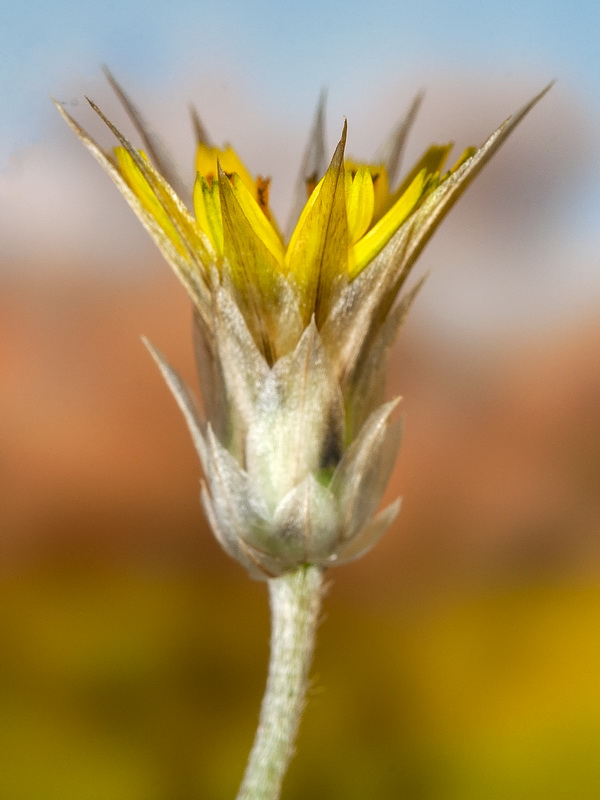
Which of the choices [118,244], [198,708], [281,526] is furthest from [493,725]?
[118,244]

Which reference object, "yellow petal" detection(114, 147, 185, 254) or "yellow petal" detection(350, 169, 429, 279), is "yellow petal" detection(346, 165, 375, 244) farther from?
"yellow petal" detection(114, 147, 185, 254)

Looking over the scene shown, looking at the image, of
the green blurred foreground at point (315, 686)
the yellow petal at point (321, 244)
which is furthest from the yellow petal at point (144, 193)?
the green blurred foreground at point (315, 686)

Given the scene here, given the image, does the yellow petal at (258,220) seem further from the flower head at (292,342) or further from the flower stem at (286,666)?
the flower stem at (286,666)

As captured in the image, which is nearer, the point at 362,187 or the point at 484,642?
the point at 362,187

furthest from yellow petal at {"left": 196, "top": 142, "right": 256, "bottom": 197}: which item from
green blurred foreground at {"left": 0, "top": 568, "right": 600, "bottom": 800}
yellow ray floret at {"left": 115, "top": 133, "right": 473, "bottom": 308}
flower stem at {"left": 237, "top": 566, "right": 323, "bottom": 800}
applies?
green blurred foreground at {"left": 0, "top": 568, "right": 600, "bottom": 800}

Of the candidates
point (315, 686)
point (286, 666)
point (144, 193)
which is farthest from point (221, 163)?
point (315, 686)

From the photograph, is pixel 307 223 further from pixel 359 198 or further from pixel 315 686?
pixel 315 686

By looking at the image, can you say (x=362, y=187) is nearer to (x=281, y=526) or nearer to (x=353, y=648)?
(x=281, y=526)
